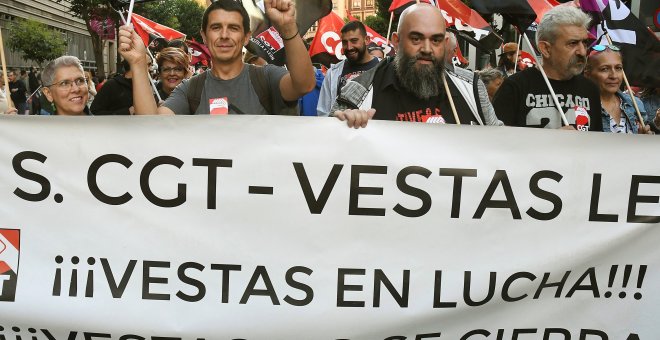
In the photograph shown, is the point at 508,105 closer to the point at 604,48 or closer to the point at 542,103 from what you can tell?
the point at 542,103

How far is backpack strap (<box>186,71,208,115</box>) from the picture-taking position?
11.2ft

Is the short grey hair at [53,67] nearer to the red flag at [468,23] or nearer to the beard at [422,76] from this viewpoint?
the beard at [422,76]

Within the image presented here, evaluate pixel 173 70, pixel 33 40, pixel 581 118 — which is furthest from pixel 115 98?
pixel 33 40

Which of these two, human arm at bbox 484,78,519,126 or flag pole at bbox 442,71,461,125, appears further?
human arm at bbox 484,78,519,126

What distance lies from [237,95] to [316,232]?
880 mm

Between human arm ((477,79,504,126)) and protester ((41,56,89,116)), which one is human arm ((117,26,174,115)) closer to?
protester ((41,56,89,116))

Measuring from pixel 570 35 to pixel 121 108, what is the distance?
10.9 ft

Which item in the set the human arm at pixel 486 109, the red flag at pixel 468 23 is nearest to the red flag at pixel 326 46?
the red flag at pixel 468 23

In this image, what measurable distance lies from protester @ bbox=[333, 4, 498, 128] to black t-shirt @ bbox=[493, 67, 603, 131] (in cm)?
51

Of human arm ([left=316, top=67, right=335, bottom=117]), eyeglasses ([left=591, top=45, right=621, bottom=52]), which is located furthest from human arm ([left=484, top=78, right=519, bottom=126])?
human arm ([left=316, top=67, right=335, bottom=117])

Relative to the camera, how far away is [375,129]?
9.55ft

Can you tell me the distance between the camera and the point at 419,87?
3.42 meters

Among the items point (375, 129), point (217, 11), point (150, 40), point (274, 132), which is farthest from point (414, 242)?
point (150, 40)

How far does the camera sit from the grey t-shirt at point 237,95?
134 inches
